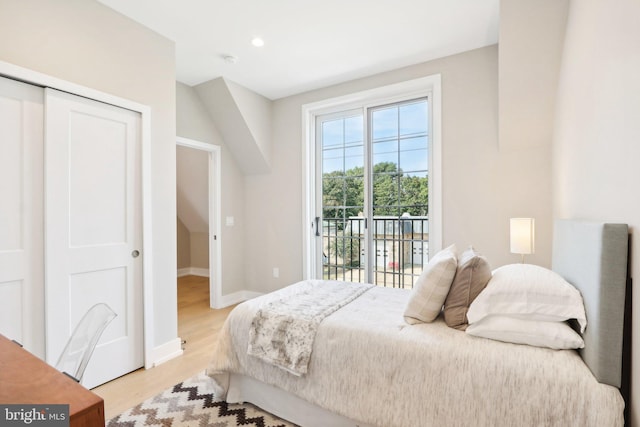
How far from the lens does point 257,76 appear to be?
355cm

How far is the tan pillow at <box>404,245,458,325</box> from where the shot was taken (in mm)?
1634

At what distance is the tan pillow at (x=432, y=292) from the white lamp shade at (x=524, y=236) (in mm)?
1235

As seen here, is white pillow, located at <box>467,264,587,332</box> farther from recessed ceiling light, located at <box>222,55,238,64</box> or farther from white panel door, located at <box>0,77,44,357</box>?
recessed ceiling light, located at <box>222,55,238,64</box>

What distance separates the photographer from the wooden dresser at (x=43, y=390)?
2.40 feet

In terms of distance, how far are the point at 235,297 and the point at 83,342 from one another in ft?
9.80

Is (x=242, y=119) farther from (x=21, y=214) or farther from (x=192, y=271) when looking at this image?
(x=192, y=271)

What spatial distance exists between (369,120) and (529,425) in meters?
3.15

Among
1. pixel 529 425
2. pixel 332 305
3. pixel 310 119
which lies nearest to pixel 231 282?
pixel 310 119

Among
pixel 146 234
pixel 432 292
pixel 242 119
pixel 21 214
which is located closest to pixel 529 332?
pixel 432 292

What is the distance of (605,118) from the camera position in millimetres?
1300

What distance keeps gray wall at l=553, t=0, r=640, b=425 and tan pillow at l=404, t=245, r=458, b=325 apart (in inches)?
26.7

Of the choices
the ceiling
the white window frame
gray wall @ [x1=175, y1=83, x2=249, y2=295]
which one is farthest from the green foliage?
gray wall @ [x1=175, y1=83, x2=249, y2=295]

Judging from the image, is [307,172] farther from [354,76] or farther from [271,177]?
[354,76]

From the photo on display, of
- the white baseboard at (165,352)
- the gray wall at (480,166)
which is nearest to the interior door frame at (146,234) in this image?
the white baseboard at (165,352)
